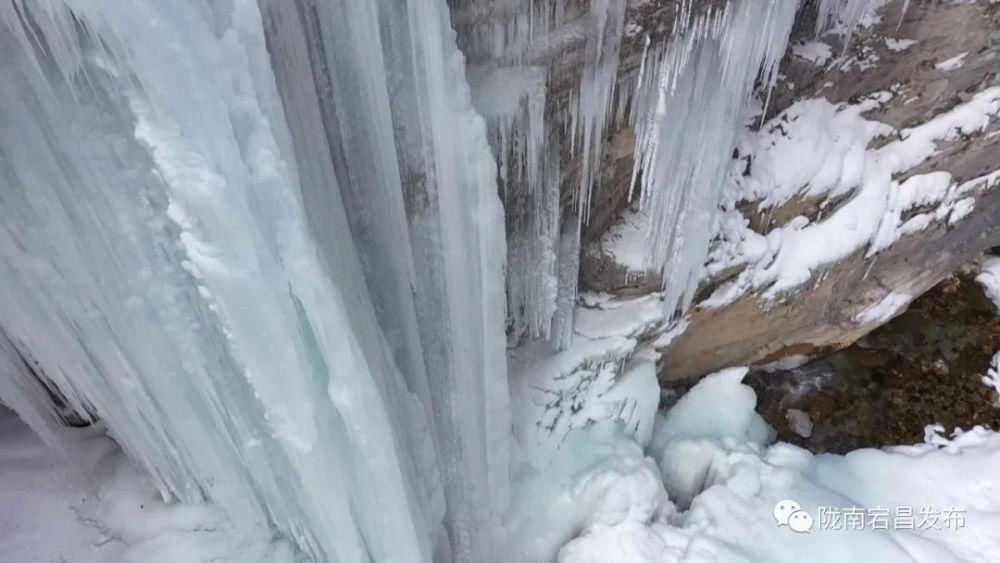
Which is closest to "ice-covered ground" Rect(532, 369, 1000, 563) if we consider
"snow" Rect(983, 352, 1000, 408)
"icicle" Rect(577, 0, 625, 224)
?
"snow" Rect(983, 352, 1000, 408)

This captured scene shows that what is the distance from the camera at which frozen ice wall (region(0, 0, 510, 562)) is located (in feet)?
5.53

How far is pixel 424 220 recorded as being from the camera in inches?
98.3

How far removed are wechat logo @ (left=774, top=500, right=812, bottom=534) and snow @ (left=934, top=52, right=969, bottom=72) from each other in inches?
100

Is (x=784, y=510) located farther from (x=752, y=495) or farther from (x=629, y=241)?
(x=629, y=241)

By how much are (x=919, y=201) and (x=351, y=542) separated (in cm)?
391

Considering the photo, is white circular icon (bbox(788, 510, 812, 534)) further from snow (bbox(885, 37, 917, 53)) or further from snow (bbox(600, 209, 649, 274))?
snow (bbox(885, 37, 917, 53))

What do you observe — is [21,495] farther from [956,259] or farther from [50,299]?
[956,259]

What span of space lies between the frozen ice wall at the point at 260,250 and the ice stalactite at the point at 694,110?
1054mm

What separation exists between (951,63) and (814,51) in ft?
3.04

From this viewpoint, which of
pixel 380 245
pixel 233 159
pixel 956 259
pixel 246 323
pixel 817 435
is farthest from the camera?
pixel 956 259

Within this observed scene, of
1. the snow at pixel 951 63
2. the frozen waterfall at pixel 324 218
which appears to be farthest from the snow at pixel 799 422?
the snow at pixel 951 63

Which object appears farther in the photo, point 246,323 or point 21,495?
point 21,495

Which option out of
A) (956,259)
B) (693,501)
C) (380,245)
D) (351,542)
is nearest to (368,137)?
(380,245)

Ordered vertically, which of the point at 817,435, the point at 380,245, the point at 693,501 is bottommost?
the point at 817,435
